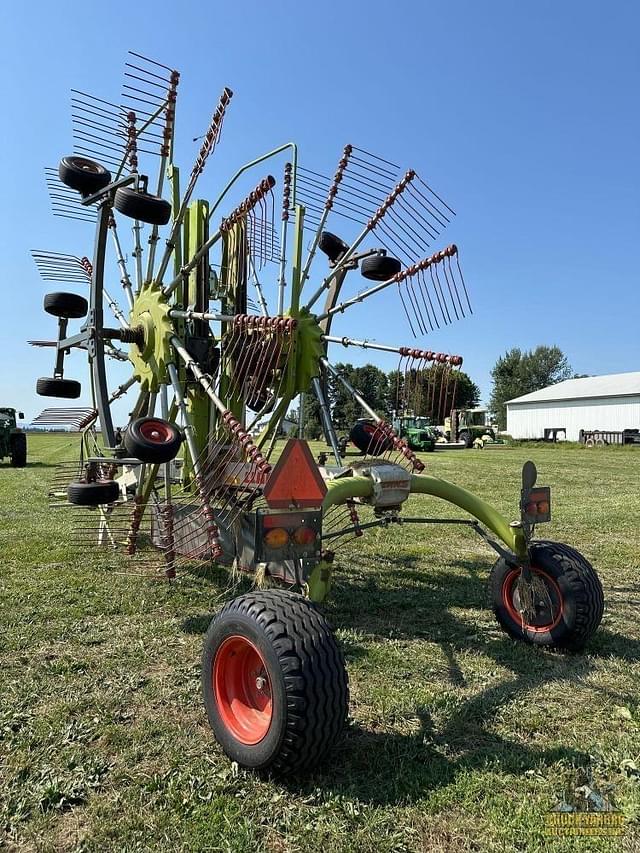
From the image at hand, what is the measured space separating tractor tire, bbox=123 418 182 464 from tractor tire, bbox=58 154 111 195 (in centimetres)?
224

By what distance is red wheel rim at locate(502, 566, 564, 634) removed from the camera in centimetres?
438

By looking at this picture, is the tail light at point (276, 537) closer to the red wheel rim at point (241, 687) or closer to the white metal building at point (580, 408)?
the red wheel rim at point (241, 687)

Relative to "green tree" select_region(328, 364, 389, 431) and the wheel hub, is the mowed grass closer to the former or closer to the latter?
"green tree" select_region(328, 364, 389, 431)

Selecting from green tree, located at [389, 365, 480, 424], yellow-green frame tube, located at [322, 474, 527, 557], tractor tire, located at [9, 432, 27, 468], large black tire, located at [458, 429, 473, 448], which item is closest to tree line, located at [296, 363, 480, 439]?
green tree, located at [389, 365, 480, 424]

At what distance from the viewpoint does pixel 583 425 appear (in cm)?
5522

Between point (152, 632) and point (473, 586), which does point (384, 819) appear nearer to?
point (152, 632)

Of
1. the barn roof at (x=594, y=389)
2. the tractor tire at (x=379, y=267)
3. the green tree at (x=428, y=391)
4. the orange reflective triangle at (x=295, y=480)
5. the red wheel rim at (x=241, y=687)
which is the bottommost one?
the red wheel rim at (x=241, y=687)

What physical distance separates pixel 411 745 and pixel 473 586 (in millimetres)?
3354

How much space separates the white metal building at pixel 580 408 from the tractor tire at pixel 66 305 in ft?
169

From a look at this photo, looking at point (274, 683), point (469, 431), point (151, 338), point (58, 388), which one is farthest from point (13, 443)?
point (469, 431)

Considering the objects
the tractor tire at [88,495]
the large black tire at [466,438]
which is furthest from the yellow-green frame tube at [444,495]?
the large black tire at [466,438]

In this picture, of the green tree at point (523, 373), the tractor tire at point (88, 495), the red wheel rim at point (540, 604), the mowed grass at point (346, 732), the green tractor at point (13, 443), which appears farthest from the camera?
the green tree at point (523, 373)

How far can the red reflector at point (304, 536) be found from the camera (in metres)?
3.39

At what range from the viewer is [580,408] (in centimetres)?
5544
